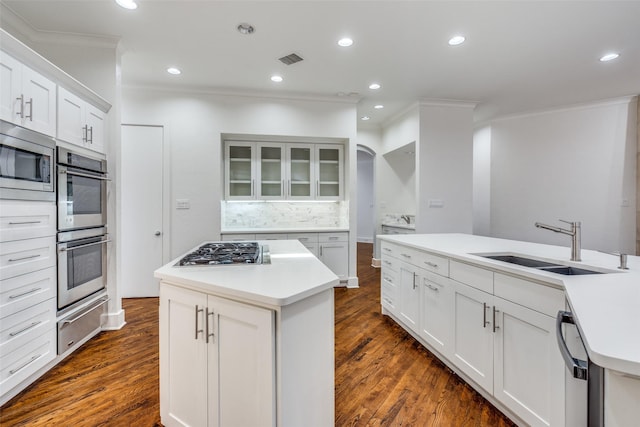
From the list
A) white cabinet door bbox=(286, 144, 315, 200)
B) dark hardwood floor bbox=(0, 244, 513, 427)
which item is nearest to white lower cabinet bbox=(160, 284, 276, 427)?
dark hardwood floor bbox=(0, 244, 513, 427)

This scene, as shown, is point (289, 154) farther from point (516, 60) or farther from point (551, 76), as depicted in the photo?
point (551, 76)

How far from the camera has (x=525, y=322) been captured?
1.48 m

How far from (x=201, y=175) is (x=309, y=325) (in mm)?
3335

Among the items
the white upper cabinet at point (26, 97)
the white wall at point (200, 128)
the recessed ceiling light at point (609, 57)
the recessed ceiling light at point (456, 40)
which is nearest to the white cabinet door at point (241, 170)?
the white wall at point (200, 128)

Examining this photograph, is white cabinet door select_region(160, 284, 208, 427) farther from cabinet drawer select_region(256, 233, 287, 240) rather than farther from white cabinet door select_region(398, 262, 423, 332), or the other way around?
cabinet drawer select_region(256, 233, 287, 240)

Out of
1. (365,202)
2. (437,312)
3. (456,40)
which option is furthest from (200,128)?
(365,202)

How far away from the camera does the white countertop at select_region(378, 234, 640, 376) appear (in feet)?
2.05

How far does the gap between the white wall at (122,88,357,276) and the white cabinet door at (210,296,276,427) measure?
2957mm

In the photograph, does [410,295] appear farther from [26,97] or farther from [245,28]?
[26,97]

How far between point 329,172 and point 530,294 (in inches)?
139

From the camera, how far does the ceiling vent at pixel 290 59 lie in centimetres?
314

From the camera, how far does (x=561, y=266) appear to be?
5.60 feet

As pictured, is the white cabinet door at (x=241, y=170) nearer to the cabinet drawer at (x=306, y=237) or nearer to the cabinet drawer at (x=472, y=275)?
the cabinet drawer at (x=306, y=237)

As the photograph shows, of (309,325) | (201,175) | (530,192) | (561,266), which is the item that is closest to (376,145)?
(530,192)
